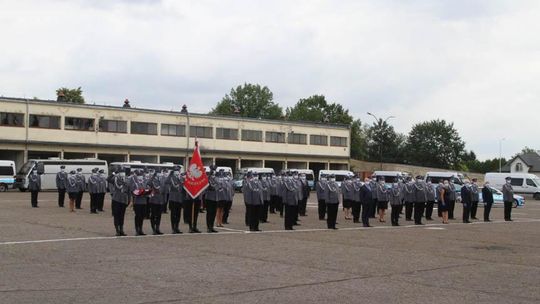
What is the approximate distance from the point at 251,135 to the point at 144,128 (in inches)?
512

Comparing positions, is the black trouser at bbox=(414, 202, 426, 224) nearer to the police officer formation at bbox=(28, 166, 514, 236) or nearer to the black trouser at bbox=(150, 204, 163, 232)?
the police officer formation at bbox=(28, 166, 514, 236)

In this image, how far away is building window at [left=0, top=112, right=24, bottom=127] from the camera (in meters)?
56.7

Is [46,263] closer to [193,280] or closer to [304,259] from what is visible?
[193,280]

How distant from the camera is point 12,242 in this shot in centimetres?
1526

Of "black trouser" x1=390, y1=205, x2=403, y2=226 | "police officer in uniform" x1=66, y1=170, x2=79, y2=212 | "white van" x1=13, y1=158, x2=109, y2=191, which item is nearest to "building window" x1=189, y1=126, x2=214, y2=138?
"white van" x1=13, y1=158, x2=109, y2=191

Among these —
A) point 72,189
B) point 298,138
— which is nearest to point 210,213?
point 72,189

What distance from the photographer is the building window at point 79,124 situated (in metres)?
61.2

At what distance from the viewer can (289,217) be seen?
2097 cm

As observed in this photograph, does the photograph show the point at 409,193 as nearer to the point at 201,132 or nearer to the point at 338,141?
the point at 201,132

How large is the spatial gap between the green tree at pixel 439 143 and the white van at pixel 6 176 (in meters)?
81.2

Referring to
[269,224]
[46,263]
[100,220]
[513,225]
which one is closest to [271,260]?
[46,263]

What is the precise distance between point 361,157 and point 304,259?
10323cm

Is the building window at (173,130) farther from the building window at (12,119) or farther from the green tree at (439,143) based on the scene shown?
the green tree at (439,143)

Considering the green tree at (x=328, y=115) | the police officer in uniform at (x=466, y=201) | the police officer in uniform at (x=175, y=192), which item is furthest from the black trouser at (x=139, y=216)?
the green tree at (x=328, y=115)
